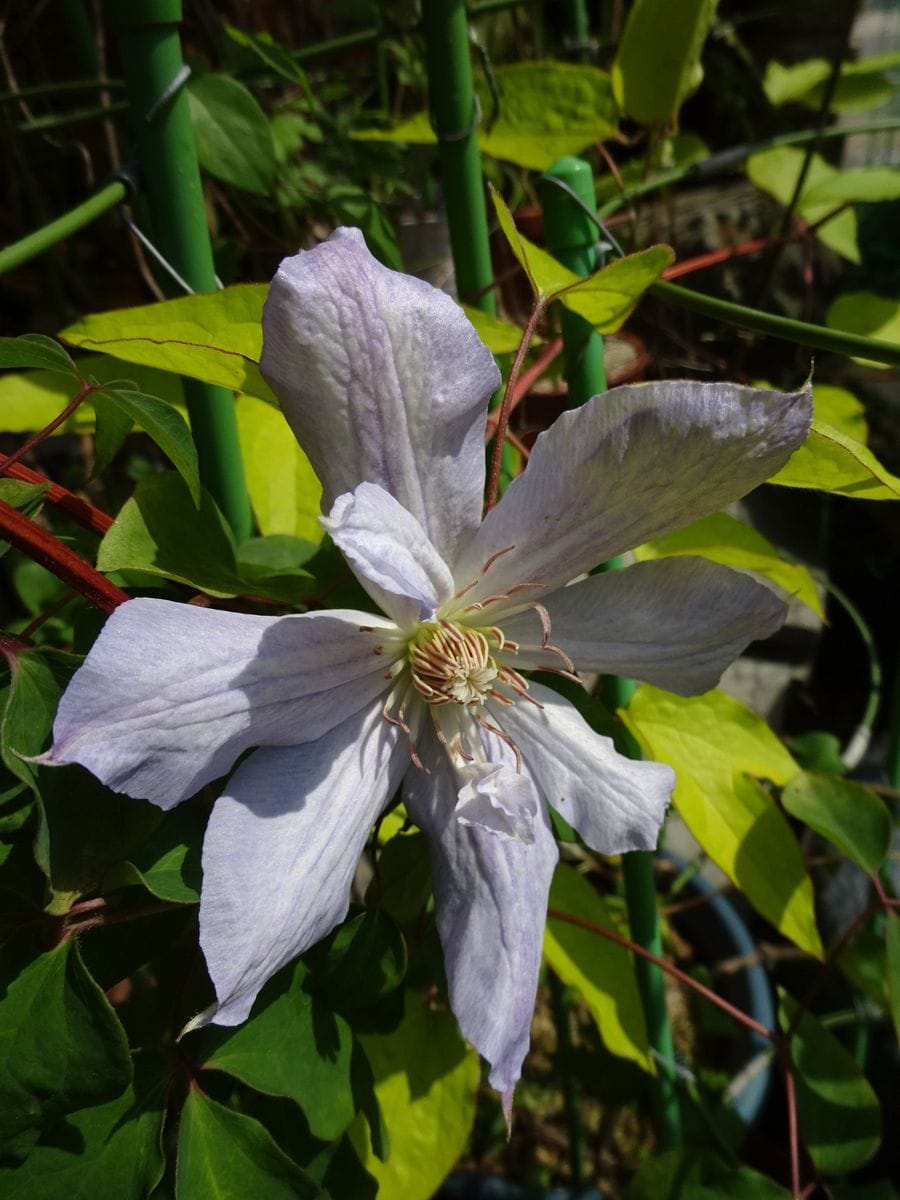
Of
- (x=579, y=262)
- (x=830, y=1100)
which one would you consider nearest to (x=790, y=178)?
(x=579, y=262)

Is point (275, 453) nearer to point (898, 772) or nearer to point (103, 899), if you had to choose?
point (103, 899)

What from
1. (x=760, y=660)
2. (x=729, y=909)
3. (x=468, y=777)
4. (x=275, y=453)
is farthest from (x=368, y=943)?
(x=760, y=660)

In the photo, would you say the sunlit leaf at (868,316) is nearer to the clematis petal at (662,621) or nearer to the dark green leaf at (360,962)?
the clematis petal at (662,621)

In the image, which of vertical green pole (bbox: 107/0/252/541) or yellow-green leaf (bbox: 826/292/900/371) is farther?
yellow-green leaf (bbox: 826/292/900/371)

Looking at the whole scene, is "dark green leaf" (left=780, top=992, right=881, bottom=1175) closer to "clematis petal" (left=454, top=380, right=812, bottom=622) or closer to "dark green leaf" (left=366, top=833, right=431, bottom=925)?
"dark green leaf" (left=366, top=833, right=431, bottom=925)

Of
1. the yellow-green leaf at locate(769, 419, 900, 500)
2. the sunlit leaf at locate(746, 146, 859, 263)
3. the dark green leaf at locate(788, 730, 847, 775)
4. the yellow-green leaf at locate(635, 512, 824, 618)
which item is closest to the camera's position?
the yellow-green leaf at locate(769, 419, 900, 500)

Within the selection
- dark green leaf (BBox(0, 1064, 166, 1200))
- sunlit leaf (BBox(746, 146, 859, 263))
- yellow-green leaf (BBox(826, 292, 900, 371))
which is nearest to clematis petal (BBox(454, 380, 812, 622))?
dark green leaf (BBox(0, 1064, 166, 1200))

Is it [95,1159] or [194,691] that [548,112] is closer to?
[194,691]

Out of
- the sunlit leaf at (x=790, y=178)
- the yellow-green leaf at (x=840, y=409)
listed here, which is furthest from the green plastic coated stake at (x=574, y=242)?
the sunlit leaf at (x=790, y=178)
